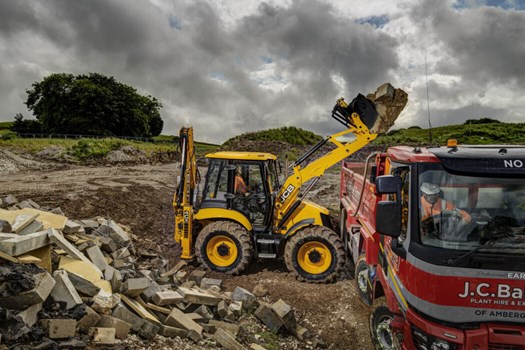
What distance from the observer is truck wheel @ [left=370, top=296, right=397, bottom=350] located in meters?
4.55

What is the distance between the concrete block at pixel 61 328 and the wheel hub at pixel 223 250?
4182 mm

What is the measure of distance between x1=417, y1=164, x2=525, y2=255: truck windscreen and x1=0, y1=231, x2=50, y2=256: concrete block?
4.62 meters

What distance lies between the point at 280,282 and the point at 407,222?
415 cm

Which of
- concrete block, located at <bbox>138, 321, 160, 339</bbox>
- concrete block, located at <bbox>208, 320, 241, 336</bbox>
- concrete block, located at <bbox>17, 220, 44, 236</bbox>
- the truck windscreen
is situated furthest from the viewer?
concrete block, located at <bbox>17, 220, 44, 236</bbox>

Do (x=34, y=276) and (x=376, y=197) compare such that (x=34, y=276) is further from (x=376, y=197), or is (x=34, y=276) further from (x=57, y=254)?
(x=376, y=197)

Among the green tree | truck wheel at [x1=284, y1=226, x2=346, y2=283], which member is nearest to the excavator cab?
truck wheel at [x1=284, y1=226, x2=346, y2=283]

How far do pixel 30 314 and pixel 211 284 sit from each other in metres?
3.65

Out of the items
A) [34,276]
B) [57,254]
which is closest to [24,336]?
[34,276]

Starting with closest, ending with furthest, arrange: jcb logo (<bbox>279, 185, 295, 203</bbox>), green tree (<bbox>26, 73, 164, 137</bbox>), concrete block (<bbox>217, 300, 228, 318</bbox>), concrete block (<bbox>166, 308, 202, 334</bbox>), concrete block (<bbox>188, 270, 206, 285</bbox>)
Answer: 1. concrete block (<bbox>166, 308, 202, 334</bbox>)
2. concrete block (<bbox>217, 300, 228, 318</bbox>)
3. concrete block (<bbox>188, 270, 206, 285</bbox>)
4. jcb logo (<bbox>279, 185, 295, 203</bbox>)
5. green tree (<bbox>26, 73, 164, 137</bbox>)

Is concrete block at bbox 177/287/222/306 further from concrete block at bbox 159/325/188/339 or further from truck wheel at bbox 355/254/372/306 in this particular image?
truck wheel at bbox 355/254/372/306

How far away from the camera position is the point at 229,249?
816 centimetres

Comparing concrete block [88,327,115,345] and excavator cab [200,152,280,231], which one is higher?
excavator cab [200,152,280,231]

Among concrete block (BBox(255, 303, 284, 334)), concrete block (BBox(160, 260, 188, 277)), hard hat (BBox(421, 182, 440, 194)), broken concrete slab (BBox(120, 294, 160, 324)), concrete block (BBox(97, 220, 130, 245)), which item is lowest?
concrete block (BBox(255, 303, 284, 334))

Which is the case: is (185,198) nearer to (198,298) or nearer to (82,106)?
(198,298)
